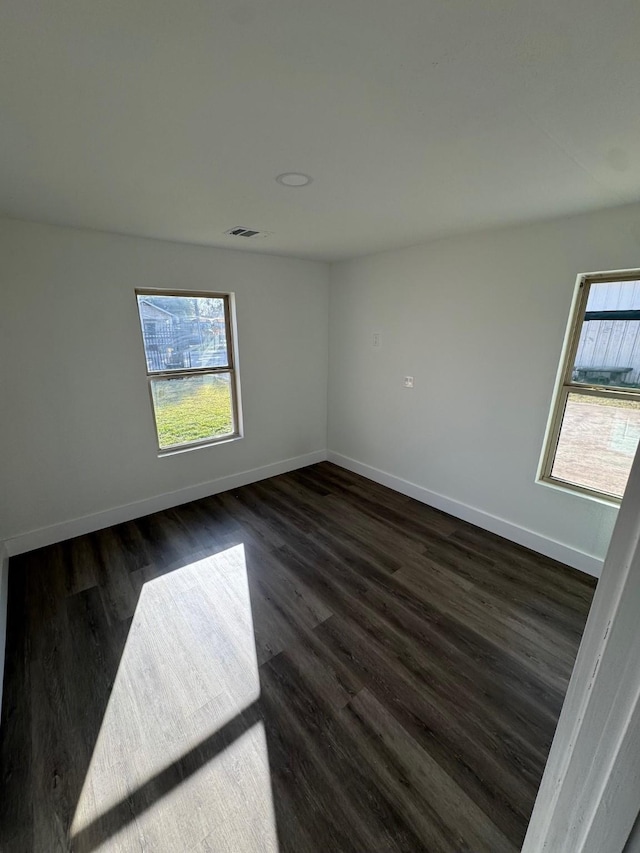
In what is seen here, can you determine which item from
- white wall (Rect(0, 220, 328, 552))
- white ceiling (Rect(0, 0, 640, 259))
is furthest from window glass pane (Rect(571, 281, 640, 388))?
white wall (Rect(0, 220, 328, 552))

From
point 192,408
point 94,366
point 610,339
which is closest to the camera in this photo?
point 610,339

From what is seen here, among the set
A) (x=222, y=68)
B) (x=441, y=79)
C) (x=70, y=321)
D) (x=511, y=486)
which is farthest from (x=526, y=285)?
(x=70, y=321)

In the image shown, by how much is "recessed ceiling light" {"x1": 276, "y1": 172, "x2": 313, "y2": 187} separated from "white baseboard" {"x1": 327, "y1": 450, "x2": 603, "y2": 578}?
2.75 m

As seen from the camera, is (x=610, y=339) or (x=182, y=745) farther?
(x=610, y=339)

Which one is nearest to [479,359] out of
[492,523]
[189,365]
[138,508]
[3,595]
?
[492,523]

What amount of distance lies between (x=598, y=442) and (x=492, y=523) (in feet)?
3.36

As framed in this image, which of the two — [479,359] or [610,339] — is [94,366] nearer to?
[479,359]

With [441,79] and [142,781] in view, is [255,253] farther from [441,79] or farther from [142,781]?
A: [142,781]

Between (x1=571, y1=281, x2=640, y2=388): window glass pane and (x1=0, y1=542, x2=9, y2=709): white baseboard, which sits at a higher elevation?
(x1=571, y1=281, x2=640, y2=388): window glass pane

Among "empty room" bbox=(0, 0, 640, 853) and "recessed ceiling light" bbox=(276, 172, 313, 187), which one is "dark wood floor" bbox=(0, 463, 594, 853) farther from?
"recessed ceiling light" bbox=(276, 172, 313, 187)

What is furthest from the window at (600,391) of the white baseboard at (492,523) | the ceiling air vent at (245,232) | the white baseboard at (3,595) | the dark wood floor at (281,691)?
the white baseboard at (3,595)

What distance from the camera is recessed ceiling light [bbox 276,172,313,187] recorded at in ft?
5.27

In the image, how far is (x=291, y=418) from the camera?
4102 millimetres

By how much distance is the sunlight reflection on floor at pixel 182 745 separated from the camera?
1.24 meters
